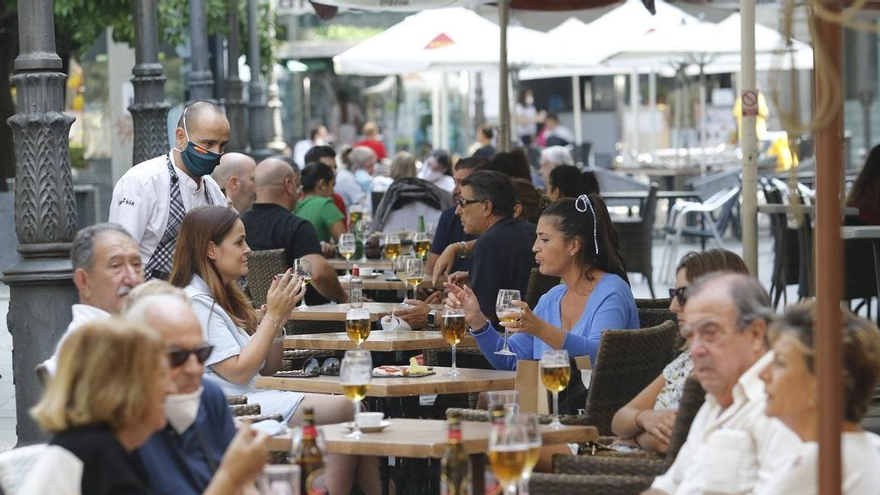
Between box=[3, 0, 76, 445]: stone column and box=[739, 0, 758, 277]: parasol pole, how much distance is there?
4108 mm

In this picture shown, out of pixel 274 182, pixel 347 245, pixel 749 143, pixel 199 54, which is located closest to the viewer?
pixel 749 143

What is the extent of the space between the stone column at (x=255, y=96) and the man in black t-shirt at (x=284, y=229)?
10712 millimetres

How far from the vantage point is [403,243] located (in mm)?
12391

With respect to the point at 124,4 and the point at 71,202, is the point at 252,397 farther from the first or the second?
the point at 124,4

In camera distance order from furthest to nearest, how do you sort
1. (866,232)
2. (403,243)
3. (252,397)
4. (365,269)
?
(403,243), (365,269), (866,232), (252,397)

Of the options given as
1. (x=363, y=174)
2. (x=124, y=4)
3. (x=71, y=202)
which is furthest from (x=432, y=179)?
(x=71, y=202)

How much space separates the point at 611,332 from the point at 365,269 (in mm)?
5437

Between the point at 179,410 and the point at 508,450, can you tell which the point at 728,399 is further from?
the point at 179,410

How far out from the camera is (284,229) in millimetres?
10477

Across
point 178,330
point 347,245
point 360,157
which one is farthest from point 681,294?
point 360,157

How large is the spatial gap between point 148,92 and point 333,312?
9.53 feet

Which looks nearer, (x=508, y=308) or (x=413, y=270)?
(x=508, y=308)

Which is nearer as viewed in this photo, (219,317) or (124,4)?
(219,317)

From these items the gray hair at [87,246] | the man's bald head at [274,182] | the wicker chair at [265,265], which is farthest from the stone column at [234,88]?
the gray hair at [87,246]
